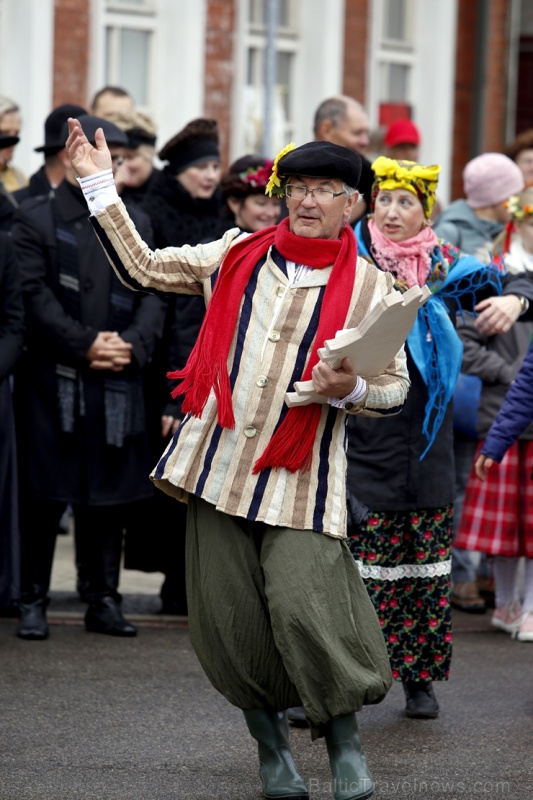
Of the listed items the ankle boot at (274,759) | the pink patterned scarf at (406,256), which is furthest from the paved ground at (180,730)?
the pink patterned scarf at (406,256)

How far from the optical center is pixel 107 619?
7176 mm

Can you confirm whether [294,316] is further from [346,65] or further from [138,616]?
[346,65]

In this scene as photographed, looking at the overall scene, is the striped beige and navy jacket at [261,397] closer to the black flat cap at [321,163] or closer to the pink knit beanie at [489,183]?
the black flat cap at [321,163]

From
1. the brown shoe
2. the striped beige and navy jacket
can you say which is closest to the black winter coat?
the brown shoe

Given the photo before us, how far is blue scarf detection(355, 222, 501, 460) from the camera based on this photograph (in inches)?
234

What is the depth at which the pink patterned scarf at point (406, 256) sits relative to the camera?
231 inches

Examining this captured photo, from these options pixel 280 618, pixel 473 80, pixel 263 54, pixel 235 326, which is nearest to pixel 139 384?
pixel 235 326

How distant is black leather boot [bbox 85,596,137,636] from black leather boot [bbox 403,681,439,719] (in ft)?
5.23

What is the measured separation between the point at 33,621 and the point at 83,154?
9.40ft

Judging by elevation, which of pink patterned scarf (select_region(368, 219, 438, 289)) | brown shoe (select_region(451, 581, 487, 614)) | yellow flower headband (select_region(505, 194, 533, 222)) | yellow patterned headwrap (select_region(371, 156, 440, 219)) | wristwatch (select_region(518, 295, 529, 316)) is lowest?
brown shoe (select_region(451, 581, 487, 614))

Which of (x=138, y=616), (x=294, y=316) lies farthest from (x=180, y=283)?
(x=138, y=616)

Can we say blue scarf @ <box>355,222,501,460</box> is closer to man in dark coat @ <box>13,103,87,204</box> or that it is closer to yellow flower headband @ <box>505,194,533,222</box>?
yellow flower headband @ <box>505,194,533,222</box>

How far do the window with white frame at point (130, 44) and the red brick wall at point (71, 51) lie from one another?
0.53 m

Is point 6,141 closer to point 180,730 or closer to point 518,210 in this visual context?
point 518,210
